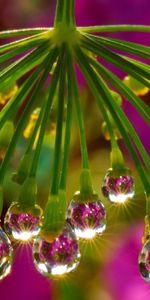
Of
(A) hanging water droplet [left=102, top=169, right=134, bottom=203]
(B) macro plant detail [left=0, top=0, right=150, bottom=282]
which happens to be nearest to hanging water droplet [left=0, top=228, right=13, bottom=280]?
(B) macro plant detail [left=0, top=0, right=150, bottom=282]

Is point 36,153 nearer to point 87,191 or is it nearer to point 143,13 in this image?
point 87,191

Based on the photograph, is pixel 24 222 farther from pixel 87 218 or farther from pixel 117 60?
pixel 117 60

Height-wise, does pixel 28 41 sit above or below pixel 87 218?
above

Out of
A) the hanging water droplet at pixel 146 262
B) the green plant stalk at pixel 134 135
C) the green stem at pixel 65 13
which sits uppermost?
the green stem at pixel 65 13

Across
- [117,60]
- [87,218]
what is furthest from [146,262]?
[117,60]

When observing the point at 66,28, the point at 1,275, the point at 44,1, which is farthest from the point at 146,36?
the point at 1,275

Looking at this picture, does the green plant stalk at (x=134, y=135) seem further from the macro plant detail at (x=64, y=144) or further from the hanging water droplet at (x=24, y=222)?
the hanging water droplet at (x=24, y=222)

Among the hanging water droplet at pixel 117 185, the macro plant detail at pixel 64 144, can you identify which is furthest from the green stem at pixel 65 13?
the hanging water droplet at pixel 117 185
